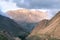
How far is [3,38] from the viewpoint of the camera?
147 m

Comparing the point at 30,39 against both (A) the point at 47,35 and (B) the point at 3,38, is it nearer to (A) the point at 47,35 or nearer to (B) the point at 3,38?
(A) the point at 47,35

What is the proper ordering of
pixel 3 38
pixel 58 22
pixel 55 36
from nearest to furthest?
pixel 3 38 → pixel 55 36 → pixel 58 22

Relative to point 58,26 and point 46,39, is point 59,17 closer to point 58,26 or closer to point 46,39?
point 58,26

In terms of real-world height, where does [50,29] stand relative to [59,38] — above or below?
above

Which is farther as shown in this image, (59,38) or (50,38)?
(50,38)

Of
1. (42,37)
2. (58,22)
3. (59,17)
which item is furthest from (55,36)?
(59,17)

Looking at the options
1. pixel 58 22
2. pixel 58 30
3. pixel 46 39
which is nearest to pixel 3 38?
pixel 46 39

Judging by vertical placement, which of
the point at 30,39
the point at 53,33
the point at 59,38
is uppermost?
the point at 30,39

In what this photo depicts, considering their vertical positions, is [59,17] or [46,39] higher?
[59,17]

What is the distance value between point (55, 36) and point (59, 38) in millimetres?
9140

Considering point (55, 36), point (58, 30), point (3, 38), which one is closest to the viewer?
point (3, 38)

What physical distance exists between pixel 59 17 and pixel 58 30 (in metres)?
30.2

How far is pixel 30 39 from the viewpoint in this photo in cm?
19538

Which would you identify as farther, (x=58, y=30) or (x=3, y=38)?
(x=58, y=30)
